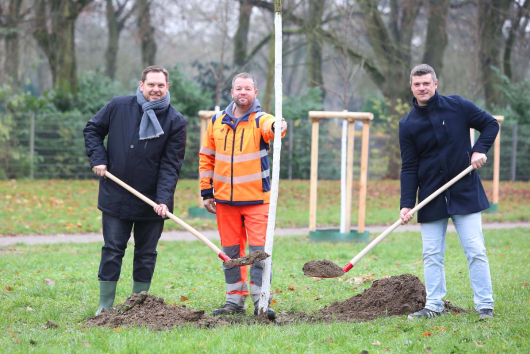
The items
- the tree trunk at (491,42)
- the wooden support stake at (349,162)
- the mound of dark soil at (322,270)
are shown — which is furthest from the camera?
the tree trunk at (491,42)

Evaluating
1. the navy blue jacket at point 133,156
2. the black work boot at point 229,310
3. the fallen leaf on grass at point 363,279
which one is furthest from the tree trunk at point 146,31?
the black work boot at point 229,310

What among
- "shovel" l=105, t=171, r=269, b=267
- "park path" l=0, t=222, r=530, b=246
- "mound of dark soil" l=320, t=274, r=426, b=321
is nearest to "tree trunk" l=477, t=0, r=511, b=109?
"park path" l=0, t=222, r=530, b=246

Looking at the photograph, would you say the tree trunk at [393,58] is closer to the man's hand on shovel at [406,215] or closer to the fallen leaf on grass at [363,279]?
the fallen leaf on grass at [363,279]

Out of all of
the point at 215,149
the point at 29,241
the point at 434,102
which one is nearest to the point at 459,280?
the point at 434,102

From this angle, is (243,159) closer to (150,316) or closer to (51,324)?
(150,316)

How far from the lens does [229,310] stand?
544cm

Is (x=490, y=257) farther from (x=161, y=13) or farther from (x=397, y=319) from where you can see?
(x=161, y=13)

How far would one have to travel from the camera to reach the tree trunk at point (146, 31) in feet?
75.4

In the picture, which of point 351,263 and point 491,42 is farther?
point 491,42

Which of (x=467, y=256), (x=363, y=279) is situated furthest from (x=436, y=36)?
(x=467, y=256)

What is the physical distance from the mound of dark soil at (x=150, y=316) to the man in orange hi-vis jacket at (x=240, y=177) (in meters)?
0.41

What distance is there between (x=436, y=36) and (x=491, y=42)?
2400 mm

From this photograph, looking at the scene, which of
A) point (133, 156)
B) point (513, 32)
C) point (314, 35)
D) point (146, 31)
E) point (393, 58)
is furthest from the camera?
point (146, 31)

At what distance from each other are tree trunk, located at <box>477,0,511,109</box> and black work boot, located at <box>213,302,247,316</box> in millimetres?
16081
